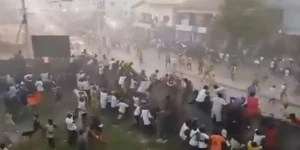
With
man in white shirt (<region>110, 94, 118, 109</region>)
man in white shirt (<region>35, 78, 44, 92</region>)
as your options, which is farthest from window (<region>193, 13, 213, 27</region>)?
man in white shirt (<region>35, 78, 44, 92</region>)

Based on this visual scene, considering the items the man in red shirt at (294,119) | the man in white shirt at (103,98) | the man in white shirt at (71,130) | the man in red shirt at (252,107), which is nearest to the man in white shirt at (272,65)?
the man in red shirt at (252,107)

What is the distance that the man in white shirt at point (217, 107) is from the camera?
4.44 meters

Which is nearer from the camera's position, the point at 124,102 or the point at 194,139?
the point at 194,139

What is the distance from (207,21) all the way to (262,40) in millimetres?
618

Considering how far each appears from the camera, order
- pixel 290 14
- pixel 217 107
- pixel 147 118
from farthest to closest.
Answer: pixel 147 118
pixel 217 107
pixel 290 14

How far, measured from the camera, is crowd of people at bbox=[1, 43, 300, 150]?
438 centimetres

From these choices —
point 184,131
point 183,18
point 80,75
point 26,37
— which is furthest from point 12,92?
point 183,18

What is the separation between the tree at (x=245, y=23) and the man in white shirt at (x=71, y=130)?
1.92 m

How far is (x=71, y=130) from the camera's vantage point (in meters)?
4.50

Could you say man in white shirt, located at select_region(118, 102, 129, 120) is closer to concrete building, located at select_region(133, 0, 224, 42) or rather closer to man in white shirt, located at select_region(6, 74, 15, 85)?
concrete building, located at select_region(133, 0, 224, 42)

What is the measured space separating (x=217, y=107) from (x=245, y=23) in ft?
3.18

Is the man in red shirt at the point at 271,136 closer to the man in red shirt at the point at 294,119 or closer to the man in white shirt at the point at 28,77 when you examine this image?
the man in red shirt at the point at 294,119

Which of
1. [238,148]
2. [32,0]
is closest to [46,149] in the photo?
[32,0]

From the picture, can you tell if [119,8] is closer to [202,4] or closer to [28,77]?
[202,4]
